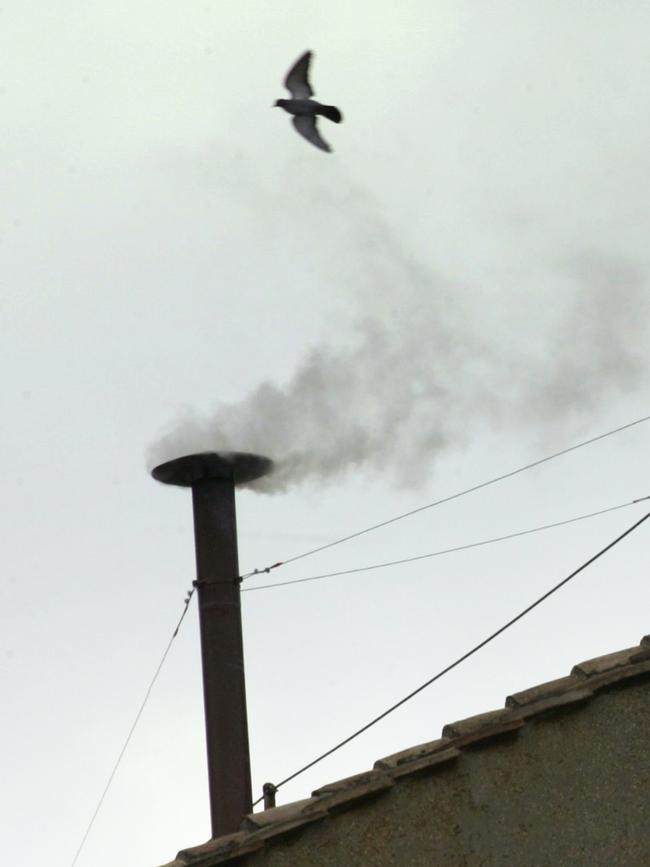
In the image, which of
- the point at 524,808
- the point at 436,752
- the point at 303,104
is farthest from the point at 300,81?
the point at 524,808

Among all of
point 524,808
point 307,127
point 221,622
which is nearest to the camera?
point 524,808

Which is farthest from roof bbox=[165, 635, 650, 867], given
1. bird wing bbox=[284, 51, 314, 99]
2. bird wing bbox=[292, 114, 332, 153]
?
bird wing bbox=[284, 51, 314, 99]

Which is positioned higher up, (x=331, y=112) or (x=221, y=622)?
(x=331, y=112)

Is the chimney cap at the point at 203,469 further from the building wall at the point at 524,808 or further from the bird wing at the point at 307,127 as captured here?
the building wall at the point at 524,808

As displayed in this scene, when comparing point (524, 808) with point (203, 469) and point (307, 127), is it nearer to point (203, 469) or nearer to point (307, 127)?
point (307, 127)

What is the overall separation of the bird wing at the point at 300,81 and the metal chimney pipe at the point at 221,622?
3787mm

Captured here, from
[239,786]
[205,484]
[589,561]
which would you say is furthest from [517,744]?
[205,484]

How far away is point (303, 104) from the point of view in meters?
11.0

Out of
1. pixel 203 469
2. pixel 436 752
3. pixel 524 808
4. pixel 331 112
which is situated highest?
pixel 331 112

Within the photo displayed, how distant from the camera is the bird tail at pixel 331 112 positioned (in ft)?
35.9

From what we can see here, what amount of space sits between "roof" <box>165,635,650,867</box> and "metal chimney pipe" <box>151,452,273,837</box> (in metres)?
6.34

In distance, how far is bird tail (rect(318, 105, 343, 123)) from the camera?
10.9 meters

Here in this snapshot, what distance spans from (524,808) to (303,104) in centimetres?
622

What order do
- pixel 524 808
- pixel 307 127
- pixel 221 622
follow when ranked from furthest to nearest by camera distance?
1. pixel 221 622
2. pixel 307 127
3. pixel 524 808
